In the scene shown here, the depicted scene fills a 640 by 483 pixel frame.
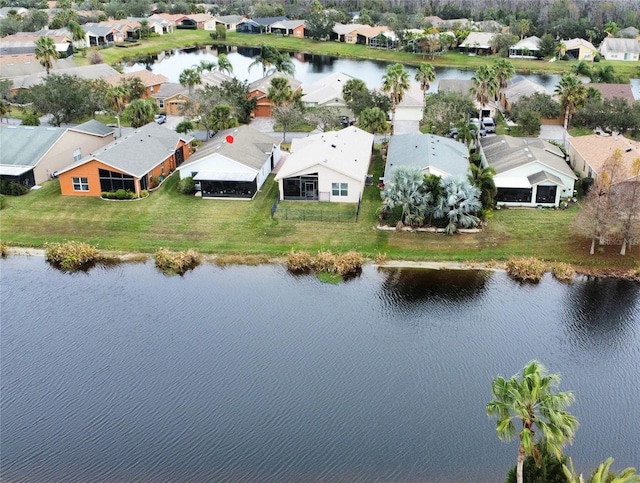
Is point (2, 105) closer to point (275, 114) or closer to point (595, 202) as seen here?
point (275, 114)

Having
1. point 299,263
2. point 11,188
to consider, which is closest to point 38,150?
point 11,188

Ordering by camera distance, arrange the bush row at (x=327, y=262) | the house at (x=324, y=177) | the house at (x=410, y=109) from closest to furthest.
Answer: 1. the bush row at (x=327, y=262)
2. the house at (x=324, y=177)
3. the house at (x=410, y=109)

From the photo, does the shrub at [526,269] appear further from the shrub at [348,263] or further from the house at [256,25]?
the house at [256,25]

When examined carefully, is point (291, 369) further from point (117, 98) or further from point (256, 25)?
point (256, 25)

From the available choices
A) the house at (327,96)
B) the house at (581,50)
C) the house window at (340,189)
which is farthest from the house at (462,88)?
the house at (581,50)

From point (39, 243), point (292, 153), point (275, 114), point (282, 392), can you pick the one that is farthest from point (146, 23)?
point (282, 392)

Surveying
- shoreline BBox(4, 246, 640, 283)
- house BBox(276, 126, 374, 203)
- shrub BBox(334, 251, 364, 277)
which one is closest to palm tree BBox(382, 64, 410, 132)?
house BBox(276, 126, 374, 203)
